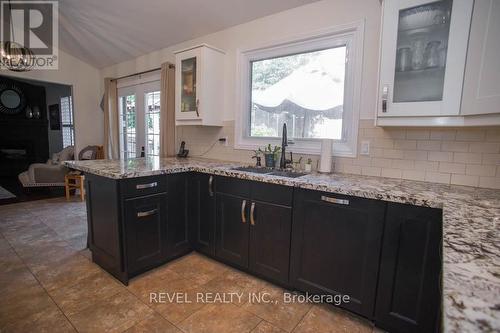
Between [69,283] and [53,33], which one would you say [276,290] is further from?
[53,33]

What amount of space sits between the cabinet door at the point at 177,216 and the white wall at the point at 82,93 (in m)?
3.77

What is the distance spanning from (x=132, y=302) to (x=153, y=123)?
→ 2.86 meters

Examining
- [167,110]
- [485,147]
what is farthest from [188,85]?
[485,147]

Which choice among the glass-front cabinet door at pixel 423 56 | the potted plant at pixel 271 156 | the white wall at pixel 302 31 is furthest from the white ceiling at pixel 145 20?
the potted plant at pixel 271 156

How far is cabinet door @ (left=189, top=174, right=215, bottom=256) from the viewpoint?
2324 mm

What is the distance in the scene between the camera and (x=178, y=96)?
3.07m

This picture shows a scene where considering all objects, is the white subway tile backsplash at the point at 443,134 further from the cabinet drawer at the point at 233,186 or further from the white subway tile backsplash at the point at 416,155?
the cabinet drawer at the point at 233,186

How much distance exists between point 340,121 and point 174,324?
2.04m

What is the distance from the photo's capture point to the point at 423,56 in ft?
5.22

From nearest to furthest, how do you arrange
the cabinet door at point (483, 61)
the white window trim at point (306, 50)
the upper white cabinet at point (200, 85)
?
the cabinet door at point (483, 61), the white window trim at point (306, 50), the upper white cabinet at point (200, 85)

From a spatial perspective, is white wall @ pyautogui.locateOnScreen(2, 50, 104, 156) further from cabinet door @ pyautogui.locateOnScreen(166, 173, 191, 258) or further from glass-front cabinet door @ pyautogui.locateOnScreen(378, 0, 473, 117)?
glass-front cabinet door @ pyautogui.locateOnScreen(378, 0, 473, 117)

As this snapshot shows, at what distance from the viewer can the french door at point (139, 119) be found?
158 inches

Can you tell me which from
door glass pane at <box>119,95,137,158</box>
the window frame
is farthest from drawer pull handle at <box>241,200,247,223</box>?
door glass pane at <box>119,95,137,158</box>

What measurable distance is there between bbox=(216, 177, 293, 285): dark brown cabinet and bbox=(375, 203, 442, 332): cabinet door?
653 mm
